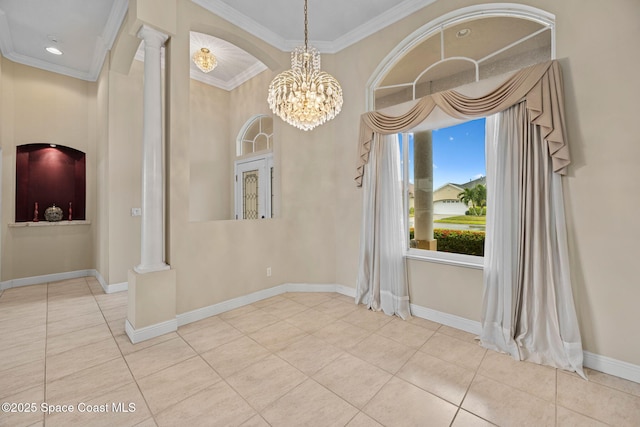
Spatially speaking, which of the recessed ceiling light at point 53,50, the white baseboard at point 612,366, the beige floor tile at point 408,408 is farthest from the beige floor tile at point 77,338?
the white baseboard at point 612,366

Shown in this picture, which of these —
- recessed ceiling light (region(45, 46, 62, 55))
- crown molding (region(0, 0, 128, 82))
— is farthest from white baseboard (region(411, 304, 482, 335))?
recessed ceiling light (region(45, 46, 62, 55))

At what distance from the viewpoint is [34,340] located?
2.71m

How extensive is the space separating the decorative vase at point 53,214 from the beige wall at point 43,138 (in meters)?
0.15

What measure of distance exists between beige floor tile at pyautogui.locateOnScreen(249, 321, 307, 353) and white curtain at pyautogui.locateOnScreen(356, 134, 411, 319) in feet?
3.58

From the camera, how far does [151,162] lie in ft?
9.31

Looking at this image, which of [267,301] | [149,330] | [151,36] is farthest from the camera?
[267,301]

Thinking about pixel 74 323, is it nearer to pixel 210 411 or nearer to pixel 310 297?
pixel 210 411

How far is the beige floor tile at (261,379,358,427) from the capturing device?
170 centimetres

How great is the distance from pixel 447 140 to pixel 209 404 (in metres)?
3.42

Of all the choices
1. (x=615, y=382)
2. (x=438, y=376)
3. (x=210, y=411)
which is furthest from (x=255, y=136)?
(x=615, y=382)

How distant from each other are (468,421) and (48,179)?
269 inches

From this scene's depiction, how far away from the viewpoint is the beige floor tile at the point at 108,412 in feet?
5.53

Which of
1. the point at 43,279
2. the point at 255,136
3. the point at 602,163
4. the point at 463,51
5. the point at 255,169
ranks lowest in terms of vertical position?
the point at 43,279

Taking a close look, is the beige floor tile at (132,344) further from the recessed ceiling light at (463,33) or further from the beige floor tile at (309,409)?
the recessed ceiling light at (463,33)
